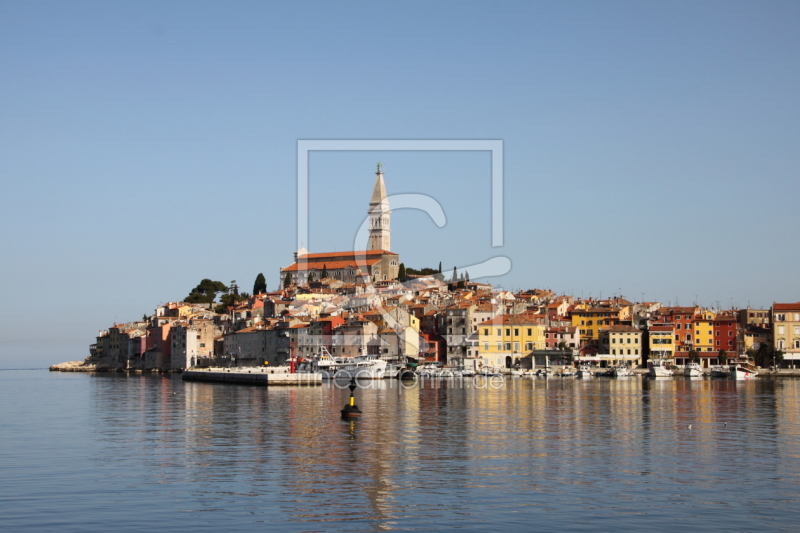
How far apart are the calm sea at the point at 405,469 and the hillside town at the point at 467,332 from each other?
149 ft

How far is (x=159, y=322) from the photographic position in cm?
10931

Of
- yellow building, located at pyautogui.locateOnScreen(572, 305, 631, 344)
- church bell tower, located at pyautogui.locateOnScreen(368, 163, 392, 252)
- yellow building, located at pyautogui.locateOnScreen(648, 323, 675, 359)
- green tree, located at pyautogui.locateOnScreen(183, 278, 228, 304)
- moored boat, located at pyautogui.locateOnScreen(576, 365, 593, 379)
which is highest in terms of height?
church bell tower, located at pyautogui.locateOnScreen(368, 163, 392, 252)

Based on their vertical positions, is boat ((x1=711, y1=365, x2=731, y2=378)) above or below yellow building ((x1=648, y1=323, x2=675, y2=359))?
below

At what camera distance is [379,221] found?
15450 centimetres

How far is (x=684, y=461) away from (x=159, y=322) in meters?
93.5

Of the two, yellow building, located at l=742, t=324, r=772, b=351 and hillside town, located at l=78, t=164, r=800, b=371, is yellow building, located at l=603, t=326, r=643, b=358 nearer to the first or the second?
hillside town, located at l=78, t=164, r=800, b=371

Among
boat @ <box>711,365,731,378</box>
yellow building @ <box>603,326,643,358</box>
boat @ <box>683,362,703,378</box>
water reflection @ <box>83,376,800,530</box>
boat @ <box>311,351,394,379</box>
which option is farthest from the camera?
yellow building @ <box>603,326,643,358</box>

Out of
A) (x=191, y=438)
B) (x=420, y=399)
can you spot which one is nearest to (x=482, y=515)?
(x=191, y=438)

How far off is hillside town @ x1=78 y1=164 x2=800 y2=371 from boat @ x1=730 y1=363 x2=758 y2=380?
2683 millimetres

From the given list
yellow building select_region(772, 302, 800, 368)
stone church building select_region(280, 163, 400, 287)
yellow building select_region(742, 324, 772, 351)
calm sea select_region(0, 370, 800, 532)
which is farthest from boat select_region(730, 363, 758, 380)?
stone church building select_region(280, 163, 400, 287)

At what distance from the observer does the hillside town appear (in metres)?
84.2

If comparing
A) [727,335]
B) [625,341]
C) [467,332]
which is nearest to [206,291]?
[467,332]

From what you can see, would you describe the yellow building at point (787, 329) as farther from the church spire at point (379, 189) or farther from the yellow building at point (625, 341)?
the church spire at point (379, 189)

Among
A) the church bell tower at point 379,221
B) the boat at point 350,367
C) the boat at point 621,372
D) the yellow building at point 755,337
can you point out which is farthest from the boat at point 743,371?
the church bell tower at point 379,221
